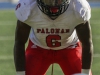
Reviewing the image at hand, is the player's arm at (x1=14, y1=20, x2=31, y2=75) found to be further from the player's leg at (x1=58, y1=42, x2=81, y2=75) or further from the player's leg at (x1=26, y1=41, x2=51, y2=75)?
the player's leg at (x1=58, y1=42, x2=81, y2=75)

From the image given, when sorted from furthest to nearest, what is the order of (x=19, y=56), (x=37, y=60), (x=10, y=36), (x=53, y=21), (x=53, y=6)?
(x=10, y=36)
(x=37, y=60)
(x=19, y=56)
(x=53, y=21)
(x=53, y=6)

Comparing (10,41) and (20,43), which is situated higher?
(20,43)

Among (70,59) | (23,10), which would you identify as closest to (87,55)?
(70,59)

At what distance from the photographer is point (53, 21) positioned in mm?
2551

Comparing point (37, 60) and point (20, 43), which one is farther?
point (37, 60)

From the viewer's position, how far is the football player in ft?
8.16

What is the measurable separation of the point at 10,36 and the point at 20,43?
2.84 metres

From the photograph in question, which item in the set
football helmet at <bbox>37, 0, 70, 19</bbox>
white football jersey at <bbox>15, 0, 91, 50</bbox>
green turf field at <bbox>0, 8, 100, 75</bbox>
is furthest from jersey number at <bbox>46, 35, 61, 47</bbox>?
green turf field at <bbox>0, 8, 100, 75</bbox>

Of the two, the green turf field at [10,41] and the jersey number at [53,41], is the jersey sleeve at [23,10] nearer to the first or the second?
the jersey number at [53,41]

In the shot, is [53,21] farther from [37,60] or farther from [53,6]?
[37,60]

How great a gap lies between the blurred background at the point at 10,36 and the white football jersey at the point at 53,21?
1.22 meters

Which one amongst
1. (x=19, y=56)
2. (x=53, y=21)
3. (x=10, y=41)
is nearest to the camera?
(x=53, y=21)

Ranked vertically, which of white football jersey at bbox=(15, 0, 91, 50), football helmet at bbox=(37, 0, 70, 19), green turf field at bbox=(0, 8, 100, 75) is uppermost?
football helmet at bbox=(37, 0, 70, 19)

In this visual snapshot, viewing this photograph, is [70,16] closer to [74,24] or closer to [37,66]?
[74,24]
